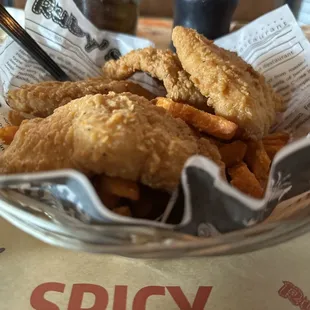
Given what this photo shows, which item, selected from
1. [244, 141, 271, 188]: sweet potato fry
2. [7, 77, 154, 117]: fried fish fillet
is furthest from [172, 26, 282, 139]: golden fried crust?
[7, 77, 154, 117]: fried fish fillet

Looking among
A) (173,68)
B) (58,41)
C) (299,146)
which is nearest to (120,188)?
(299,146)

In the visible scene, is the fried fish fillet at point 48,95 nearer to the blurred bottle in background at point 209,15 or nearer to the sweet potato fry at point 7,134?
the sweet potato fry at point 7,134

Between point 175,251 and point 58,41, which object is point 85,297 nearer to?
point 175,251

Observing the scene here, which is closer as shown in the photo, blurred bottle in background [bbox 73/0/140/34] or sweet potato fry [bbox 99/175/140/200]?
sweet potato fry [bbox 99/175/140/200]

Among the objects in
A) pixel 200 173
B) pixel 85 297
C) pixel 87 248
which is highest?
pixel 200 173

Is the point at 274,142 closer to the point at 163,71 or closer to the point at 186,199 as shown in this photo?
the point at 163,71

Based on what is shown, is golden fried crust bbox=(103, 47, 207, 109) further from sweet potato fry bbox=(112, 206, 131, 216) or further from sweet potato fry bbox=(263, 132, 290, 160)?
sweet potato fry bbox=(112, 206, 131, 216)

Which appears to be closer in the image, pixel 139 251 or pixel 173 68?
pixel 139 251

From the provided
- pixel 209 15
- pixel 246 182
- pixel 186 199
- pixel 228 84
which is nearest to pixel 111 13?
pixel 209 15
